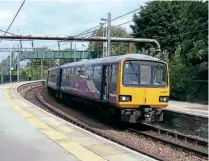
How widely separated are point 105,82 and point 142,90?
2136mm

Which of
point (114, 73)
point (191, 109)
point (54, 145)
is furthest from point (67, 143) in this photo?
point (191, 109)

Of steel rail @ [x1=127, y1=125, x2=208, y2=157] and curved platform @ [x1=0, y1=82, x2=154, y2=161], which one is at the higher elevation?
Answer: curved platform @ [x1=0, y1=82, x2=154, y2=161]

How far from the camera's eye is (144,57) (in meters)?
17.5

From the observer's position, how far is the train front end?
54.8ft

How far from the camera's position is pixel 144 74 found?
17.1 m

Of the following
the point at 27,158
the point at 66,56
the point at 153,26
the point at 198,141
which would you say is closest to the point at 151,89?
the point at 198,141

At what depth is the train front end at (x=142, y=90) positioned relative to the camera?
658 inches

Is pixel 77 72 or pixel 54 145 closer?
pixel 54 145

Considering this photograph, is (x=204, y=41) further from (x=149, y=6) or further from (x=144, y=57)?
(x=149, y=6)

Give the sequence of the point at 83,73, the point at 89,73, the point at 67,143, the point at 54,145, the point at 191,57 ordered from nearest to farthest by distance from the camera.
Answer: the point at 54,145 < the point at 67,143 < the point at 89,73 < the point at 83,73 < the point at 191,57

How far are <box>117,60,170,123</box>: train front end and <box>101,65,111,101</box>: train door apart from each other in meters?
1.47

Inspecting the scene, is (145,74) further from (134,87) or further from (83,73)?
(83,73)

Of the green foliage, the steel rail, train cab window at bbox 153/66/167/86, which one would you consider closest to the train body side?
train cab window at bbox 153/66/167/86

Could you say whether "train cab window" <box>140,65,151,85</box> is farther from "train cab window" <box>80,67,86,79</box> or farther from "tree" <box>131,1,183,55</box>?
"tree" <box>131,1,183,55</box>
